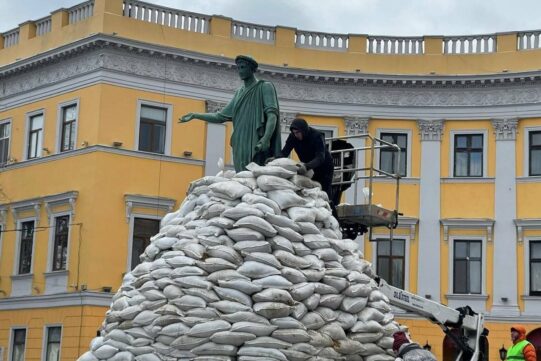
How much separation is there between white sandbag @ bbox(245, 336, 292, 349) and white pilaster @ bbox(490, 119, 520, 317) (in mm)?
23121

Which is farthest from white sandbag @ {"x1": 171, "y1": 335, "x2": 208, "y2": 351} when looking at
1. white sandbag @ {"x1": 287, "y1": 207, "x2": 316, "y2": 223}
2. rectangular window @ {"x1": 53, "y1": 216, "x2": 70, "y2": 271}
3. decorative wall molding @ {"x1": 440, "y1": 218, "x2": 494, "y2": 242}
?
decorative wall molding @ {"x1": 440, "y1": 218, "x2": 494, "y2": 242}

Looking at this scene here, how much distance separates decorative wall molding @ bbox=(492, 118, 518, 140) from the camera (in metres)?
34.6

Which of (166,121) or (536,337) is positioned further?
(166,121)

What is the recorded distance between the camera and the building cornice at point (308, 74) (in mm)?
33406

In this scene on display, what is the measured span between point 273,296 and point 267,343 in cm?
51

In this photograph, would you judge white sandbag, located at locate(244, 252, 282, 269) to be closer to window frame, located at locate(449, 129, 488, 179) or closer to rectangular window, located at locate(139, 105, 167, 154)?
rectangular window, located at locate(139, 105, 167, 154)

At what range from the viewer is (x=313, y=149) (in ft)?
44.6

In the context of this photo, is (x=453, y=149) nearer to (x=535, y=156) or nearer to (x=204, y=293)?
(x=535, y=156)

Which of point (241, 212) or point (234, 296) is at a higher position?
point (241, 212)

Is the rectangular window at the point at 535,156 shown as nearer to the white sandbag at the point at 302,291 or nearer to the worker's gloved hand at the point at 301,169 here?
the worker's gloved hand at the point at 301,169

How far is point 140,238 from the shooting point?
32.7 m

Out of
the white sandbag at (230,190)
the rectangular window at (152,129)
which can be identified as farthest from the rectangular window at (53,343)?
the white sandbag at (230,190)

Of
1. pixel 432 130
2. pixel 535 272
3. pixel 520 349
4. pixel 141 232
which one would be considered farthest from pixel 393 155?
pixel 520 349

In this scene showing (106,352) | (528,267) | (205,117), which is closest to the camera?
(106,352)
